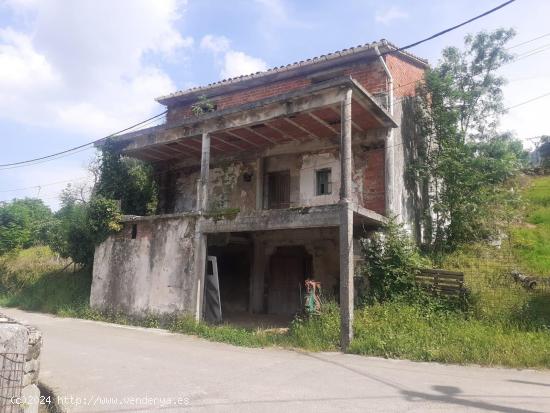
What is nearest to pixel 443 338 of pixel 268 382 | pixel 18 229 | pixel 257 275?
pixel 268 382

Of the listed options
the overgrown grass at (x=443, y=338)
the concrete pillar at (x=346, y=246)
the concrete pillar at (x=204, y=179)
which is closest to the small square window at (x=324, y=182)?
the concrete pillar at (x=204, y=179)

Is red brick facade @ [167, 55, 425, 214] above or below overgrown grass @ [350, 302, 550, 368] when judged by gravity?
above

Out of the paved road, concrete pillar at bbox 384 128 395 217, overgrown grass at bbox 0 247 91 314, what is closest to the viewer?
the paved road

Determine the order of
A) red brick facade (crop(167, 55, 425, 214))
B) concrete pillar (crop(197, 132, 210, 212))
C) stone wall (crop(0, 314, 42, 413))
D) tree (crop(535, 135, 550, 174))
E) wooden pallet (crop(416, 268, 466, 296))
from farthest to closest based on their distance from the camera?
1. tree (crop(535, 135, 550, 174))
2. red brick facade (crop(167, 55, 425, 214))
3. concrete pillar (crop(197, 132, 210, 212))
4. wooden pallet (crop(416, 268, 466, 296))
5. stone wall (crop(0, 314, 42, 413))

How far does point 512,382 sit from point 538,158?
27.1m

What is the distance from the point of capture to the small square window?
13.7 m

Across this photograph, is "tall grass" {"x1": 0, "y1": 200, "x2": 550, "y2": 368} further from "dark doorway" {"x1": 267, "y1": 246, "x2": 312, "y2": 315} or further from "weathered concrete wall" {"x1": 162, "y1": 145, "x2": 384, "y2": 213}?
"dark doorway" {"x1": 267, "y1": 246, "x2": 312, "y2": 315}

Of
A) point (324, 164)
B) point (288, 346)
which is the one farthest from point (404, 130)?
point (288, 346)

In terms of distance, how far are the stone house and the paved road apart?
2281 mm

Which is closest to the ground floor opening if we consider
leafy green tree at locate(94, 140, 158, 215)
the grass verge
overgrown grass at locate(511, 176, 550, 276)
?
leafy green tree at locate(94, 140, 158, 215)

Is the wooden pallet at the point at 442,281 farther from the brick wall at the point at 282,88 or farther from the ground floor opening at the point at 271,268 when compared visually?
Result: the brick wall at the point at 282,88

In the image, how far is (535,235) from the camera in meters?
15.8

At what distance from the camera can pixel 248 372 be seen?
705 cm

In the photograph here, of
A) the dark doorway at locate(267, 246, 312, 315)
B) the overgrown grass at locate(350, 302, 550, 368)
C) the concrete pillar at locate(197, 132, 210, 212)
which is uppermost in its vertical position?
the concrete pillar at locate(197, 132, 210, 212)
